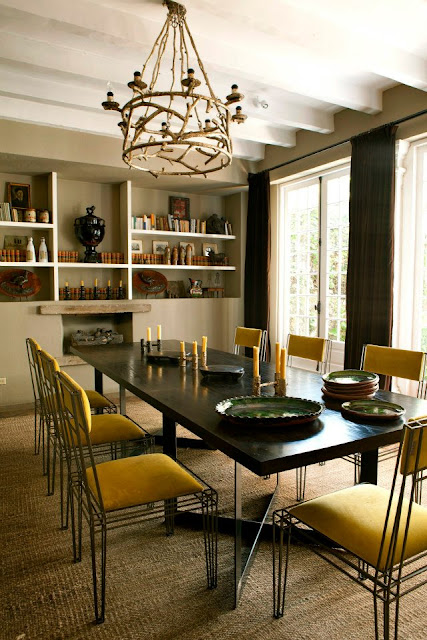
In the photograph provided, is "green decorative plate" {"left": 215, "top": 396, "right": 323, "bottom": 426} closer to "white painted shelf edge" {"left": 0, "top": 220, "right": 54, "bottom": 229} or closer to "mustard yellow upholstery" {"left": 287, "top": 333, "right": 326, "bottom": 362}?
"mustard yellow upholstery" {"left": 287, "top": 333, "right": 326, "bottom": 362}

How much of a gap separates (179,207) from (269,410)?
189 inches

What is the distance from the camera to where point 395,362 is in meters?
2.82

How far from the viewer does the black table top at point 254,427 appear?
157cm

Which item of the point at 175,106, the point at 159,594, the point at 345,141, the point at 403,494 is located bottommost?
the point at 159,594

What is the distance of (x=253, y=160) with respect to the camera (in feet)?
19.3

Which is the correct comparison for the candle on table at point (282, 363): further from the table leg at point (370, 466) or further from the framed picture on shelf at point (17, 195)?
the framed picture on shelf at point (17, 195)

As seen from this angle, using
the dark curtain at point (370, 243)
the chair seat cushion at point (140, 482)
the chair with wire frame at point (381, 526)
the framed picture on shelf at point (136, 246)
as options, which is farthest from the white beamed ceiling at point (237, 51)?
the chair with wire frame at point (381, 526)

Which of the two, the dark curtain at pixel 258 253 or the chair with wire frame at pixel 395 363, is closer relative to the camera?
the chair with wire frame at pixel 395 363

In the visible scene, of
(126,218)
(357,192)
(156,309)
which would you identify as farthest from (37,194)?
(357,192)

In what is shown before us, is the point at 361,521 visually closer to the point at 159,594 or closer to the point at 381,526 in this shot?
the point at 381,526

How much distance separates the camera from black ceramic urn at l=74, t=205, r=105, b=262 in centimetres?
549

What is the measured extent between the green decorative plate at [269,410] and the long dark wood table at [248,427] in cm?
4

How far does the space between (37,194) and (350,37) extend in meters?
3.82

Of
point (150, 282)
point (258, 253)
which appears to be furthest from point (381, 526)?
point (150, 282)
